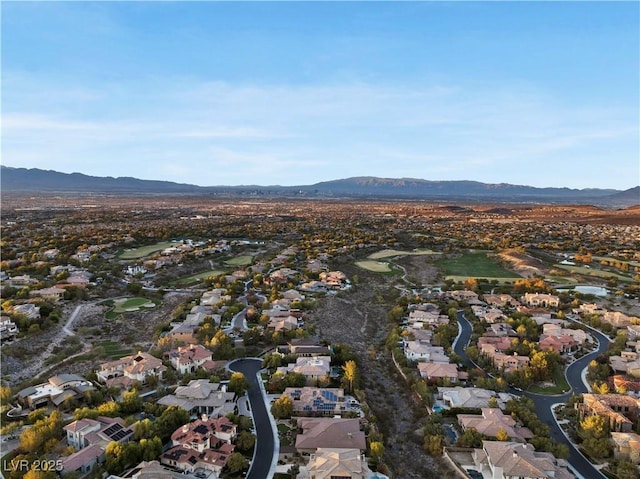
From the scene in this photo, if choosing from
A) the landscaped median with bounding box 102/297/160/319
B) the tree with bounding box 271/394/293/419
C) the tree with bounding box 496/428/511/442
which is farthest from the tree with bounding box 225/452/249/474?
the landscaped median with bounding box 102/297/160/319

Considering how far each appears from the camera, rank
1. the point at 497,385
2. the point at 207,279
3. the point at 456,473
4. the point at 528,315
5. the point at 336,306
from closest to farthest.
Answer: the point at 456,473
the point at 497,385
the point at 528,315
the point at 336,306
the point at 207,279

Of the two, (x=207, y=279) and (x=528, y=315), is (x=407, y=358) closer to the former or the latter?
(x=528, y=315)

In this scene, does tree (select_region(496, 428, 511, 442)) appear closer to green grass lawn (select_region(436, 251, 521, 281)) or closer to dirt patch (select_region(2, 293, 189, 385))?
dirt patch (select_region(2, 293, 189, 385))

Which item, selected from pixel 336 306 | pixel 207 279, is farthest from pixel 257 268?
pixel 336 306

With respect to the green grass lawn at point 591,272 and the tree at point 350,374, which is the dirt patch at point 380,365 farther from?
the green grass lawn at point 591,272

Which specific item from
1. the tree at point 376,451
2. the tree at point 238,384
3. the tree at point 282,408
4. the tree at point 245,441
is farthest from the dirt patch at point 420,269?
the tree at point 245,441

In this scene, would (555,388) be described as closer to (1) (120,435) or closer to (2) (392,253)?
(1) (120,435)
